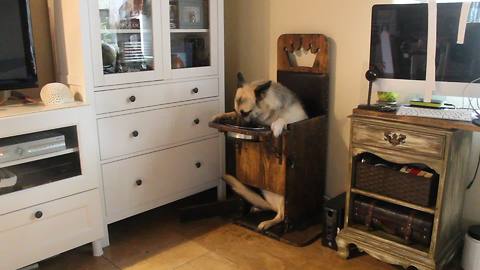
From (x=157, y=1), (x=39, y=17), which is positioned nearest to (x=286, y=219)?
(x=157, y=1)

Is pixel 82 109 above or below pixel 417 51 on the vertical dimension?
below

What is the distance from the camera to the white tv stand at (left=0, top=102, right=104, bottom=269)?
6.39 feet

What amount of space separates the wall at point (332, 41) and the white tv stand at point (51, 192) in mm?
1387

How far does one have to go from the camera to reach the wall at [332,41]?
8.26ft

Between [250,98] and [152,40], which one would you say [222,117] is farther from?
[152,40]

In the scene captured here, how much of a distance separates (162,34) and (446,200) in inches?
69.9

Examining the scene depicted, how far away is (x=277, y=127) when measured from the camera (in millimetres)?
2320

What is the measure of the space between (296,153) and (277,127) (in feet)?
0.81

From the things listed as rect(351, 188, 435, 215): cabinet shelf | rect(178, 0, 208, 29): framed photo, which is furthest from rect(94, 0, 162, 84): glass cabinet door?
rect(351, 188, 435, 215): cabinet shelf

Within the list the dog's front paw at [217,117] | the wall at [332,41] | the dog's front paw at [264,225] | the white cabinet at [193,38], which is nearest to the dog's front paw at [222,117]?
the dog's front paw at [217,117]

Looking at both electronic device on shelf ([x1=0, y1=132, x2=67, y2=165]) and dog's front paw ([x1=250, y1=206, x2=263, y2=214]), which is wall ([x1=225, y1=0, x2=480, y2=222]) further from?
electronic device on shelf ([x1=0, y1=132, x2=67, y2=165])

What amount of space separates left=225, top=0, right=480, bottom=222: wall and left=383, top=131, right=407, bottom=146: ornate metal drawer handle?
0.58 m

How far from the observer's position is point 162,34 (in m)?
2.49

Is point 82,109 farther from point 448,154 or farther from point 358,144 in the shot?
point 448,154
